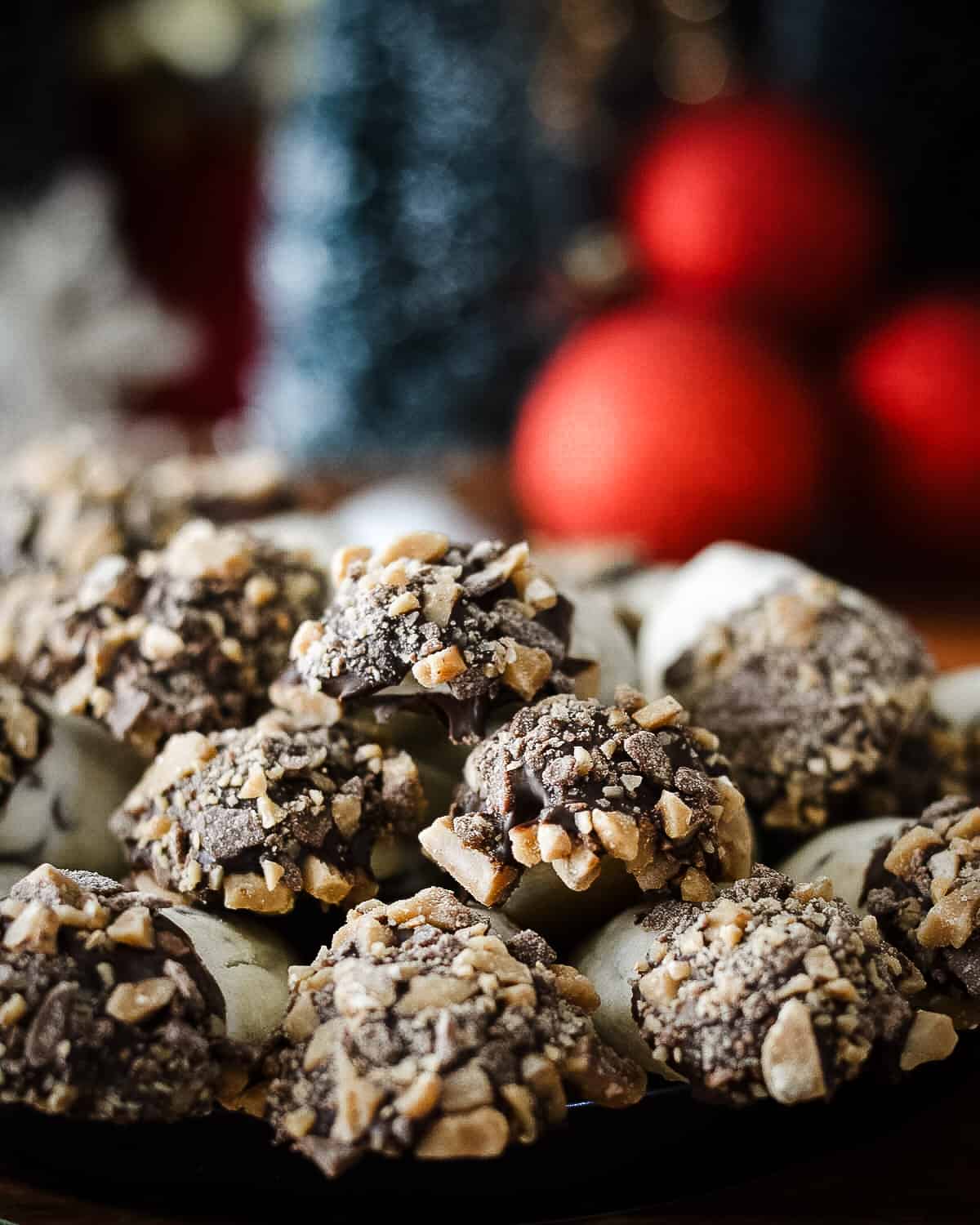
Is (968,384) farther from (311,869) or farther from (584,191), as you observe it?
(311,869)

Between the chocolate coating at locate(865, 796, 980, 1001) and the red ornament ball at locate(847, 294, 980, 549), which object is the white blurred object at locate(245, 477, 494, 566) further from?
the red ornament ball at locate(847, 294, 980, 549)

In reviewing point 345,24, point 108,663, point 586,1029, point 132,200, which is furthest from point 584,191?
point 586,1029

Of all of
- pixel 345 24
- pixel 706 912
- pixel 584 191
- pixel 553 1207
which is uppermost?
pixel 345 24

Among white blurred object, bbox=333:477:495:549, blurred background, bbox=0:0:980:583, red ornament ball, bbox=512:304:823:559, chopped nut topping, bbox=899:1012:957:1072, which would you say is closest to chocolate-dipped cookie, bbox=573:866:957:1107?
chopped nut topping, bbox=899:1012:957:1072

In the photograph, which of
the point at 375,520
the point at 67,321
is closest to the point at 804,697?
the point at 375,520

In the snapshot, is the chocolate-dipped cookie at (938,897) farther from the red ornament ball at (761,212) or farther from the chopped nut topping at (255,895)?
the red ornament ball at (761,212)

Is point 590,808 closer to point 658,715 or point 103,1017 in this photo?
point 658,715
